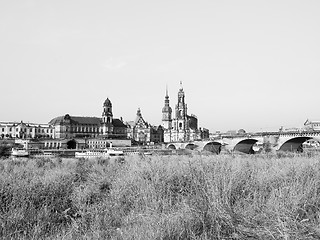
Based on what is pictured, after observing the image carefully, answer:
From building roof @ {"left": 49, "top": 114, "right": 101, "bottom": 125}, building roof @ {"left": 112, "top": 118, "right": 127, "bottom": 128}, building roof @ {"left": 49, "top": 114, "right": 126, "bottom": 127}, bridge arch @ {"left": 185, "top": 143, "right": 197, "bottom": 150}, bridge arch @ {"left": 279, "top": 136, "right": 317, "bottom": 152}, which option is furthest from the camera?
building roof @ {"left": 112, "top": 118, "right": 127, "bottom": 128}

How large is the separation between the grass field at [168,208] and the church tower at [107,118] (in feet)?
317

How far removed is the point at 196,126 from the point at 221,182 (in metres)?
123

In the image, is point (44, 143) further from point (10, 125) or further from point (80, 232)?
point (80, 232)

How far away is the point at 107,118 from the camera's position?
4186 inches

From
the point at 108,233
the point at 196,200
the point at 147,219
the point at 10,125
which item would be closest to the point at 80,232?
the point at 108,233

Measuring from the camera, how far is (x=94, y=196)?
7.93 metres

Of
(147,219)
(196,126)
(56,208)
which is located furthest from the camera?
(196,126)

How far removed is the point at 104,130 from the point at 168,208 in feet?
329

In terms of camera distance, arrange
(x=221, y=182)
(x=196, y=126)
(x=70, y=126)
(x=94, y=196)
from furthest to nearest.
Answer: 1. (x=196, y=126)
2. (x=70, y=126)
3. (x=94, y=196)
4. (x=221, y=182)

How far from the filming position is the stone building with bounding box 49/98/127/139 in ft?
337

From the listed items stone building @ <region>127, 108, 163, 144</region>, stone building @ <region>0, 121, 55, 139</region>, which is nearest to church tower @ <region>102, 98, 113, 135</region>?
stone building @ <region>127, 108, 163, 144</region>

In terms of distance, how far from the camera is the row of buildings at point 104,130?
93562 mm

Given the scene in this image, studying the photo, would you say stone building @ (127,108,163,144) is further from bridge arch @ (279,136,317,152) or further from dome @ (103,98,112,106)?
bridge arch @ (279,136,317,152)

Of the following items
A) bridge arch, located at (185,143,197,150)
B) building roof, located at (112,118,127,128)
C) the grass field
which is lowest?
the grass field
